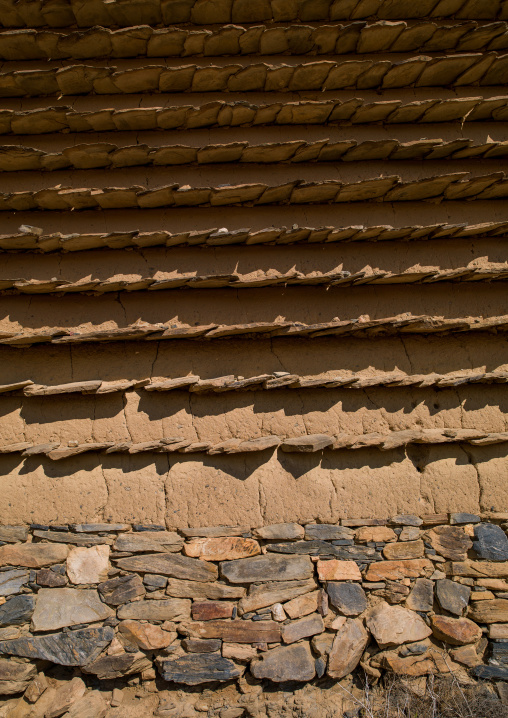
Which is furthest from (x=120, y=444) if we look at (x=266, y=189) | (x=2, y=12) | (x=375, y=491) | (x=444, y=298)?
(x=2, y=12)

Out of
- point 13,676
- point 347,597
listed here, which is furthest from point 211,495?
point 13,676

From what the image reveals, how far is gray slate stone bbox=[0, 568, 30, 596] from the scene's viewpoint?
271 cm

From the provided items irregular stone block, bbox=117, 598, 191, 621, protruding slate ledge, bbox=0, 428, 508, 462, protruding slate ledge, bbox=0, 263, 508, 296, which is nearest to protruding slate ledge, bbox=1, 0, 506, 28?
protruding slate ledge, bbox=0, 263, 508, 296

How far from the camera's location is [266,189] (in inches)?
120

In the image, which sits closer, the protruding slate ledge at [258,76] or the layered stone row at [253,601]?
the layered stone row at [253,601]

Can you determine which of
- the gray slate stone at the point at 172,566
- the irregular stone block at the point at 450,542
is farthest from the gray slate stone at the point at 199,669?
the irregular stone block at the point at 450,542

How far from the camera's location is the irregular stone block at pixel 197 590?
2773 mm

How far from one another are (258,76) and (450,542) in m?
3.51

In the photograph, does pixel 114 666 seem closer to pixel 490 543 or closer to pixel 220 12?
pixel 490 543

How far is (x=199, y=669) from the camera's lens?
8.91ft

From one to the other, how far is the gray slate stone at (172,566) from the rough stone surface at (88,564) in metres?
0.10

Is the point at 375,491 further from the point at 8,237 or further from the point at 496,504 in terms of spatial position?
A: the point at 8,237

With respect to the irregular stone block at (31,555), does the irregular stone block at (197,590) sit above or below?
below

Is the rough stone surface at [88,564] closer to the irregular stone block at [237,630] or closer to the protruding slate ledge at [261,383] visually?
the irregular stone block at [237,630]
